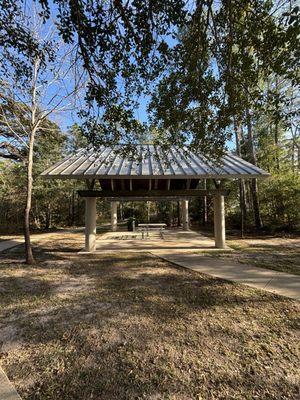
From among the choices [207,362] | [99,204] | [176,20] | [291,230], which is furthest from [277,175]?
[99,204]

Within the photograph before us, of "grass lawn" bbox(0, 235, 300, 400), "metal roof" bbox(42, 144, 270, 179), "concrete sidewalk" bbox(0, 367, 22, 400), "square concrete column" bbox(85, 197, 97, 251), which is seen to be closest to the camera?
"concrete sidewalk" bbox(0, 367, 22, 400)

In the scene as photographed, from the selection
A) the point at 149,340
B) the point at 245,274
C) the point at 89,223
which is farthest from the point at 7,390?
the point at 89,223

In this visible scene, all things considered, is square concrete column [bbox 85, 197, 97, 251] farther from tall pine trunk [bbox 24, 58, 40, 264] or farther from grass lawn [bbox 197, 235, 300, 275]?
grass lawn [bbox 197, 235, 300, 275]

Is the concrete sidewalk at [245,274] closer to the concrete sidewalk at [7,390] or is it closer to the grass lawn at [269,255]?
the grass lawn at [269,255]

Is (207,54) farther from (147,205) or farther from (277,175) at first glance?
(147,205)

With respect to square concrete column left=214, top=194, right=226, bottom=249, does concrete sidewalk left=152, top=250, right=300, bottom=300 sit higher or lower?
lower

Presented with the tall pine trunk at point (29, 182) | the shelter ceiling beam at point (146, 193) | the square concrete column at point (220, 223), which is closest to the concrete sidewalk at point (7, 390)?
the tall pine trunk at point (29, 182)

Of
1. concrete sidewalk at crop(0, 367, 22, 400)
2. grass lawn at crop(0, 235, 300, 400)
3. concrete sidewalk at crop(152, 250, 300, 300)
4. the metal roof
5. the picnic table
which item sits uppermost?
the metal roof

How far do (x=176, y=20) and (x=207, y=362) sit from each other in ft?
15.2

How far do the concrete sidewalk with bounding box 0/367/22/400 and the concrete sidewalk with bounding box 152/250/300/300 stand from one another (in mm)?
4386

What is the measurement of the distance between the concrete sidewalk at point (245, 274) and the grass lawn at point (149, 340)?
1.22ft

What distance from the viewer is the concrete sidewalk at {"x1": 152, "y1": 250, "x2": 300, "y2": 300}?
4.86m

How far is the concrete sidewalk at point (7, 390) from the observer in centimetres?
226

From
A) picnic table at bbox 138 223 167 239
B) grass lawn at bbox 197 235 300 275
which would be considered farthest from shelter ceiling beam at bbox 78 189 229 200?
picnic table at bbox 138 223 167 239
